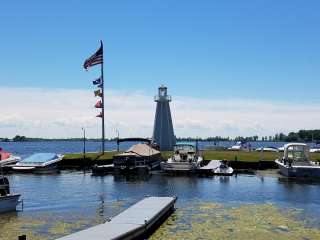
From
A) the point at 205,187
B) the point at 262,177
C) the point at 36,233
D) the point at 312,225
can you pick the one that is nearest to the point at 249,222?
the point at 312,225

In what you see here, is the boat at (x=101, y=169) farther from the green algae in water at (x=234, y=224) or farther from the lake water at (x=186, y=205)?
the green algae in water at (x=234, y=224)

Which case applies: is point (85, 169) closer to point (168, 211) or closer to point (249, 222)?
point (168, 211)

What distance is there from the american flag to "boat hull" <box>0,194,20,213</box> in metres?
43.4

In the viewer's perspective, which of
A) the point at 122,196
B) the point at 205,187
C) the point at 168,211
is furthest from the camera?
the point at 205,187

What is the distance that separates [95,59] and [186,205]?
45070mm

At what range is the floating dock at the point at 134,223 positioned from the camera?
25.2 meters

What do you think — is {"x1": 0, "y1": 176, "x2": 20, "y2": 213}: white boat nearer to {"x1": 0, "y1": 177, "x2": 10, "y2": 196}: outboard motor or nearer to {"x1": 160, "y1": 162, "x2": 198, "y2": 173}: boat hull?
{"x1": 0, "y1": 177, "x2": 10, "y2": 196}: outboard motor

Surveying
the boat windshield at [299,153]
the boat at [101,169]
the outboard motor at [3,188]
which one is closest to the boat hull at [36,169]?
the boat at [101,169]

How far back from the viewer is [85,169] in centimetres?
7800

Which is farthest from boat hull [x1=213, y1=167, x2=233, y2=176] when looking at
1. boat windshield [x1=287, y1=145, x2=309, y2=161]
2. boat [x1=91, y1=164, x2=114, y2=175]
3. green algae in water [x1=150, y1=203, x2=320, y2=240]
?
green algae in water [x1=150, y1=203, x2=320, y2=240]

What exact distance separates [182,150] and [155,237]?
171 feet

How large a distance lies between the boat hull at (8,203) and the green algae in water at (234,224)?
37.1 feet

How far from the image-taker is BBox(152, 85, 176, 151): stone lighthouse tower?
9288cm

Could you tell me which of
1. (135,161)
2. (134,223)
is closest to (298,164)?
(135,161)
